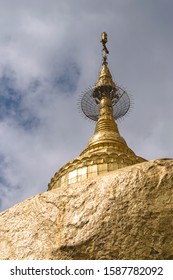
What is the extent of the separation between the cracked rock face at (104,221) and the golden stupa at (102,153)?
11.0 metres

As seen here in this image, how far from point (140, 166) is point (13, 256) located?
4.61ft

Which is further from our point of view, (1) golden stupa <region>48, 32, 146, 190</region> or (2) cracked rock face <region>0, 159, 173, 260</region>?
(1) golden stupa <region>48, 32, 146, 190</region>

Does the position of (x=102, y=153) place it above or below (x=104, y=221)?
above

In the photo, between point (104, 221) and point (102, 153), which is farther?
point (102, 153)

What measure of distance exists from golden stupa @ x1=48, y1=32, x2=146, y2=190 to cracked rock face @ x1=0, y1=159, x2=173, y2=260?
1096cm

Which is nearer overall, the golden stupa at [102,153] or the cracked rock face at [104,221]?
the cracked rock face at [104,221]

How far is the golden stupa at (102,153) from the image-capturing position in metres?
17.5

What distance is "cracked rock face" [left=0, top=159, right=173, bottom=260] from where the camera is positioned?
13.8 ft

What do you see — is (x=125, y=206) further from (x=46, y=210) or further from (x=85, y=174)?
(x=85, y=174)

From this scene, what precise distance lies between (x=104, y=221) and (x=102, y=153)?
13.9 meters

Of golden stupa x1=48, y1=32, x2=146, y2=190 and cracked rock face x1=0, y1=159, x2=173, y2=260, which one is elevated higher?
golden stupa x1=48, y1=32, x2=146, y2=190

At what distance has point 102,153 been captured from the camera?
1817 centimetres

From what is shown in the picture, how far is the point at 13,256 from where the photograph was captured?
4.45 metres
